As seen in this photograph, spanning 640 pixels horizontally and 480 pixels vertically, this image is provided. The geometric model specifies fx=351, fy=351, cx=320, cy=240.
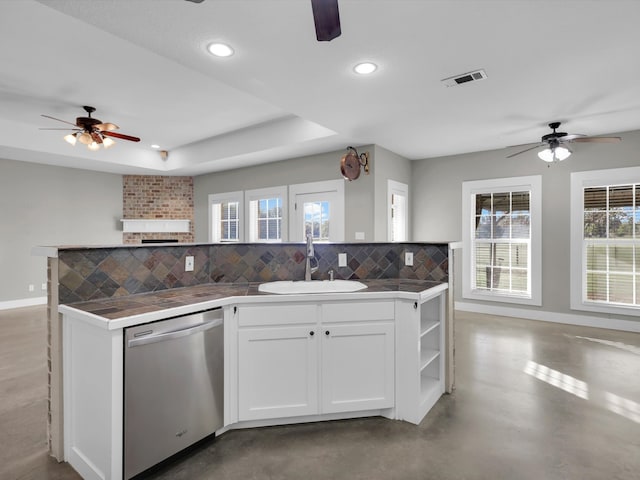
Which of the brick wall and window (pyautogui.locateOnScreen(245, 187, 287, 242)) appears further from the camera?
the brick wall

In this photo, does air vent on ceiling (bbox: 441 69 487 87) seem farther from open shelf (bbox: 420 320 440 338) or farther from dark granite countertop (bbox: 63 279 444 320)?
open shelf (bbox: 420 320 440 338)

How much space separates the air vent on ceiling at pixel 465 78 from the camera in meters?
2.83

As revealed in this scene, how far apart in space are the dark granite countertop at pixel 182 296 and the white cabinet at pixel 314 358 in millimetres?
186

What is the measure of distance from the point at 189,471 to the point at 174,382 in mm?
485

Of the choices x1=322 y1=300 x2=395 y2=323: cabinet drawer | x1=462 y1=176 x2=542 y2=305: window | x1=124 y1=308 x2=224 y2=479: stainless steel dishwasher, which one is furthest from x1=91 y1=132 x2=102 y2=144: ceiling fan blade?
x1=462 y1=176 x2=542 y2=305: window

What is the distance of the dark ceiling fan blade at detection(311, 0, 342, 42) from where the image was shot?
4.41ft

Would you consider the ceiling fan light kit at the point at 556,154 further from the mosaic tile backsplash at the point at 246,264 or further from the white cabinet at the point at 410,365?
the white cabinet at the point at 410,365

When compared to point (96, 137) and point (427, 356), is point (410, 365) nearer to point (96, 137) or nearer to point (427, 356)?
point (427, 356)

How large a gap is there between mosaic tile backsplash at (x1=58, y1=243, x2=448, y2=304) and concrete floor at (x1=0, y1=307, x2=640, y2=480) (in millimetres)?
1012

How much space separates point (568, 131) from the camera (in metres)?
4.52

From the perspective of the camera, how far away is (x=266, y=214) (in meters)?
6.36

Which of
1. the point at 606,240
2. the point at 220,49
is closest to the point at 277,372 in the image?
the point at 220,49

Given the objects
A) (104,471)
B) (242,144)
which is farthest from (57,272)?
(242,144)

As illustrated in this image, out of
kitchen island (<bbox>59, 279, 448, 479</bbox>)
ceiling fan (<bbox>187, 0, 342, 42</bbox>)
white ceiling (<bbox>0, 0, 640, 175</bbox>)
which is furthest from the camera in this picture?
white ceiling (<bbox>0, 0, 640, 175</bbox>)
